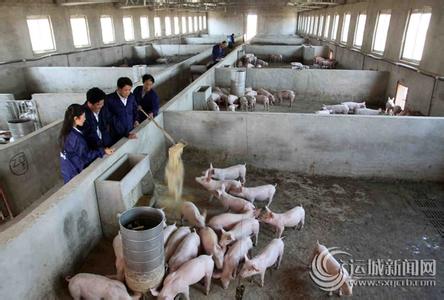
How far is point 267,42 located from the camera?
75.2ft

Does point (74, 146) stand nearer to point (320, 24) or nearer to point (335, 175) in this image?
point (335, 175)

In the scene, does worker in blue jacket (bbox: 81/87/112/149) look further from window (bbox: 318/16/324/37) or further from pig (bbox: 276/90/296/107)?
window (bbox: 318/16/324/37)

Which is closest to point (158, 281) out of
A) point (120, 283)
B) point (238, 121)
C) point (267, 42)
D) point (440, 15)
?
point (120, 283)

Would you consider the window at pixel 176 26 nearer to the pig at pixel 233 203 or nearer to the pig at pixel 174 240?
the pig at pixel 233 203

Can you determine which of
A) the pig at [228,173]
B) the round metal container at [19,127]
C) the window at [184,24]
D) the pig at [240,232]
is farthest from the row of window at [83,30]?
the pig at [240,232]

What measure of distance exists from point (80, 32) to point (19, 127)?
1001cm

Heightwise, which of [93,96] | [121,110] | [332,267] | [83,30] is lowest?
[332,267]

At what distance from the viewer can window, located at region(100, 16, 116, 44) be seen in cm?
1722

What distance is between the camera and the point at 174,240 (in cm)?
389

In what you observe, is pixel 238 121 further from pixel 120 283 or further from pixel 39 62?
pixel 39 62

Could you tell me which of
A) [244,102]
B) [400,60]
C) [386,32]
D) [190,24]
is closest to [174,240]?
[244,102]

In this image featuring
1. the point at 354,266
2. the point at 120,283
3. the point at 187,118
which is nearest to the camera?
the point at 120,283

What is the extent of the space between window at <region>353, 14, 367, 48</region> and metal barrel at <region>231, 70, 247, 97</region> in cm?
717

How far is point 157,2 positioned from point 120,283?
18019 mm
